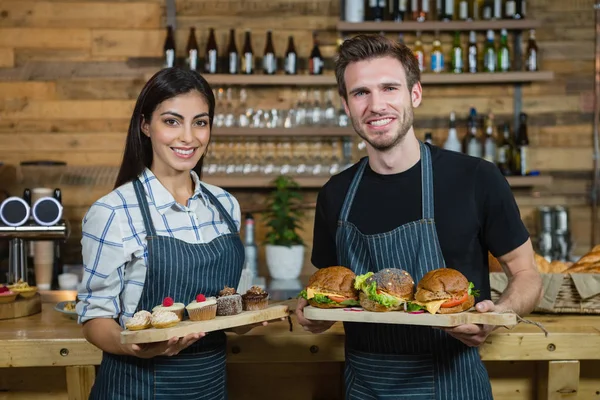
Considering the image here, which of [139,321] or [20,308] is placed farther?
[20,308]

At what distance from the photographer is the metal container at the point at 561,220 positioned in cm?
421

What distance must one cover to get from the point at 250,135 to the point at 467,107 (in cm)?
133

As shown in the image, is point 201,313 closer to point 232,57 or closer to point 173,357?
point 173,357

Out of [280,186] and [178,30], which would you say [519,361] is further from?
[178,30]

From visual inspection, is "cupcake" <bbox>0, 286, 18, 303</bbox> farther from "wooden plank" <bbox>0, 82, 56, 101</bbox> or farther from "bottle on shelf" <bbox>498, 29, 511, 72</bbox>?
"bottle on shelf" <bbox>498, 29, 511, 72</bbox>

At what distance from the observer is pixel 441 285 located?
1.63 meters

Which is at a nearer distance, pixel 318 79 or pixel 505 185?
pixel 505 185

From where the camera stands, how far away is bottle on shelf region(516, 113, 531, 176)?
4160 millimetres

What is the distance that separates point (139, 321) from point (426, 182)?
2.59ft

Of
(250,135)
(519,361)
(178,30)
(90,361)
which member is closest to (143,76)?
(178,30)

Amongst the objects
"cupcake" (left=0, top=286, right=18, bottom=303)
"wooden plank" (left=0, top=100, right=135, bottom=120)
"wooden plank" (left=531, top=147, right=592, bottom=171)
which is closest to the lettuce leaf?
"cupcake" (left=0, top=286, right=18, bottom=303)

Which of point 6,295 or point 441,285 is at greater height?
point 441,285

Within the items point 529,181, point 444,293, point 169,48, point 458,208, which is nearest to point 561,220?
point 529,181

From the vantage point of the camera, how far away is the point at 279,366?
7.79 ft
